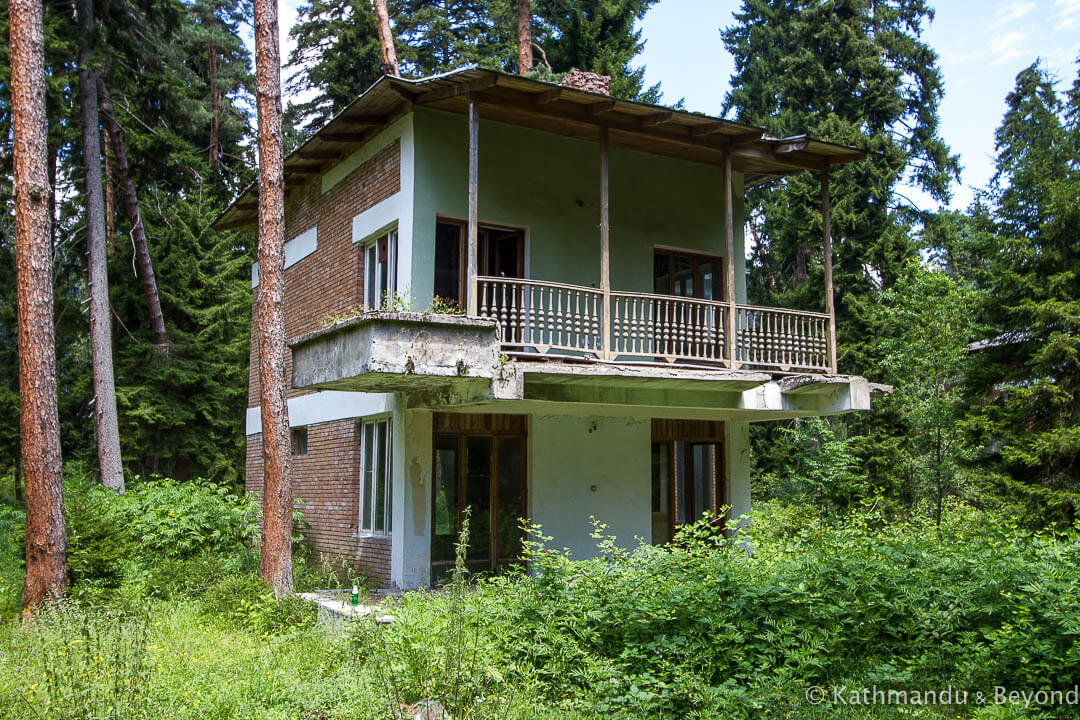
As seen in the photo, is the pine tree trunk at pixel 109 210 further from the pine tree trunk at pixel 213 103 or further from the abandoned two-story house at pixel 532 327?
the abandoned two-story house at pixel 532 327

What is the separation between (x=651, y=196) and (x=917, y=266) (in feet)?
32.9

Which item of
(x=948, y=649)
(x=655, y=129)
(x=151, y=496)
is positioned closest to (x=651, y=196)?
(x=655, y=129)

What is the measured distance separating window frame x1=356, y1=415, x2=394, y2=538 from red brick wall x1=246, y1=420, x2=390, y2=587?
9 centimetres

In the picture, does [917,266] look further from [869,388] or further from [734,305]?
[734,305]

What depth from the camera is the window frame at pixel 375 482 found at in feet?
43.1

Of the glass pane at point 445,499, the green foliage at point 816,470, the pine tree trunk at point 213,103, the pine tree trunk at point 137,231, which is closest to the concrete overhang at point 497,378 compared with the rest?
the glass pane at point 445,499

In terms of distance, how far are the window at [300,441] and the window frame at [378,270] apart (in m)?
3.52

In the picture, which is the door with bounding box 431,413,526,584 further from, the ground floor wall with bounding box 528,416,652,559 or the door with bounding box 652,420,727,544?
the door with bounding box 652,420,727,544

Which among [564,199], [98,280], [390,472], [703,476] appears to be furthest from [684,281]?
[98,280]

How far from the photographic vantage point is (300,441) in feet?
54.5

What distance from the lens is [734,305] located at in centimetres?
1295

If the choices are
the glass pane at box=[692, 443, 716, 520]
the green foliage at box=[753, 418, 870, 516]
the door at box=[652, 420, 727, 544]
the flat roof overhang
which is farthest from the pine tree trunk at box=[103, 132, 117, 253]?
the green foliage at box=[753, 418, 870, 516]

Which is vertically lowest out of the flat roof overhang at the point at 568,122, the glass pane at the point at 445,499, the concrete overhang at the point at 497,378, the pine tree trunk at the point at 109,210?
the glass pane at the point at 445,499

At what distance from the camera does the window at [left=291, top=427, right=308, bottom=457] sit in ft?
53.7
